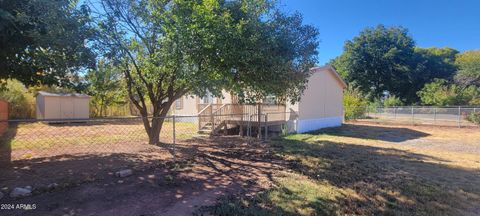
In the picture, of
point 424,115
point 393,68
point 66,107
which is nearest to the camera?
point 66,107

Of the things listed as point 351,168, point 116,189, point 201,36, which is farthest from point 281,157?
point 116,189

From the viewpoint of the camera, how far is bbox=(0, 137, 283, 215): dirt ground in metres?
4.16

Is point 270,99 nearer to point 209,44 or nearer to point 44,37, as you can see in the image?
point 209,44

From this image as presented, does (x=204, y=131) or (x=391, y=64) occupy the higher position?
(x=391, y=64)

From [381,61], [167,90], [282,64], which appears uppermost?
[381,61]

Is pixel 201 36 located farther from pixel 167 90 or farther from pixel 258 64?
pixel 167 90

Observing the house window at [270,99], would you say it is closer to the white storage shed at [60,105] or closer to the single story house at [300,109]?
the single story house at [300,109]

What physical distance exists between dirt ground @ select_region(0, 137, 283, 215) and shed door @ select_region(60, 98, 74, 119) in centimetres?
1436

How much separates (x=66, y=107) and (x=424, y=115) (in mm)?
26993

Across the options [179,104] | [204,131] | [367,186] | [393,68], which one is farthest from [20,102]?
[393,68]

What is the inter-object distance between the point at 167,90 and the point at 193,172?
411cm

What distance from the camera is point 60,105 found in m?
19.4

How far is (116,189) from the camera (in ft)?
16.1

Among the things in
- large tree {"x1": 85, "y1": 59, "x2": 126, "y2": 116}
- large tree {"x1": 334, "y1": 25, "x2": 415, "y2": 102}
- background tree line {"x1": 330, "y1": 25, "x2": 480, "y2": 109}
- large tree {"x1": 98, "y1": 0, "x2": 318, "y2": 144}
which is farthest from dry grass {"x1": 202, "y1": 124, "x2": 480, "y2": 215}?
large tree {"x1": 334, "y1": 25, "x2": 415, "y2": 102}
